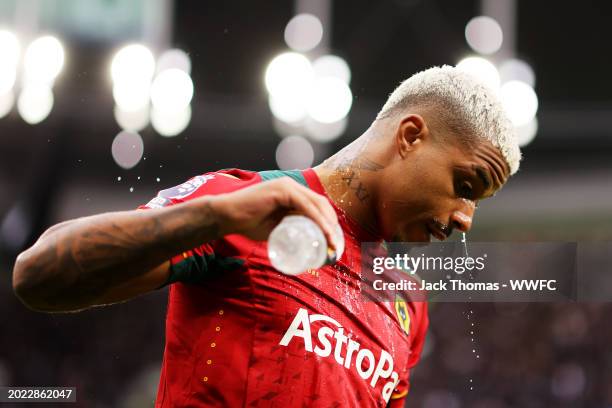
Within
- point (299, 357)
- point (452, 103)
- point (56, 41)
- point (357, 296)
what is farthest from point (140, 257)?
point (56, 41)

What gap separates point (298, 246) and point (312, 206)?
58 mm

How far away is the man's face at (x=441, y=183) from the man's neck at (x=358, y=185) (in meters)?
0.04

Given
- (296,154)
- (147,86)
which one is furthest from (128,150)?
(296,154)

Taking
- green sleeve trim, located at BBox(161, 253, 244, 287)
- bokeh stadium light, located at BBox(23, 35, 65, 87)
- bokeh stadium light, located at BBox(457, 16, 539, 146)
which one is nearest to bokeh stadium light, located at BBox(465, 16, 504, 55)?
bokeh stadium light, located at BBox(457, 16, 539, 146)

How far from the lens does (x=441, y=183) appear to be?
142 centimetres

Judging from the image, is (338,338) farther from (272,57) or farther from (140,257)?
(272,57)

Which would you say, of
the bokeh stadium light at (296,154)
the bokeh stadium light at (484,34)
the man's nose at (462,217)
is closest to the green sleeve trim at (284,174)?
the man's nose at (462,217)

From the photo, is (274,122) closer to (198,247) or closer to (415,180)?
(415,180)

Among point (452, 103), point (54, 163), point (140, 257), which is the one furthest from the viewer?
point (54, 163)

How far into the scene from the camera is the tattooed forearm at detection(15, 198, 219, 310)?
0.99m

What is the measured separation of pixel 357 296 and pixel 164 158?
5.09 meters

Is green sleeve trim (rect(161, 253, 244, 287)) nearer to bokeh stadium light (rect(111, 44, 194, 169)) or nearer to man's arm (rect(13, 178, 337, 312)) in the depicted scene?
man's arm (rect(13, 178, 337, 312))

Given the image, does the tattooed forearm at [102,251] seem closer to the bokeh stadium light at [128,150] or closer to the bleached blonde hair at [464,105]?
the bleached blonde hair at [464,105]

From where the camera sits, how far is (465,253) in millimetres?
1728
